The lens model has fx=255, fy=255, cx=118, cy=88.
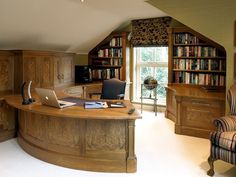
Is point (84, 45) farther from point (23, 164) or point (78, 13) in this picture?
point (23, 164)

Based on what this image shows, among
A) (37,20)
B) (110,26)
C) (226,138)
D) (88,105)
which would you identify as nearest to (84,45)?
(110,26)

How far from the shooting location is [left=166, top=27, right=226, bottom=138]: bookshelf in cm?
419

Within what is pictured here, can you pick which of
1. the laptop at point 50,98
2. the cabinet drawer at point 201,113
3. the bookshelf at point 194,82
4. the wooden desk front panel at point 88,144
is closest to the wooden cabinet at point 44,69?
the laptop at point 50,98

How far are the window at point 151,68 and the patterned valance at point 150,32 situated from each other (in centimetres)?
30

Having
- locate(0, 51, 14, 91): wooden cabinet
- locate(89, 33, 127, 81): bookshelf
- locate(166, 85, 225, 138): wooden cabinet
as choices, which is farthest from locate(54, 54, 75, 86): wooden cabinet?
locate(166, 85, 225, 138): wooden cabinet

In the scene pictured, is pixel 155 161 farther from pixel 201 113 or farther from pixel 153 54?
pixel 153 54

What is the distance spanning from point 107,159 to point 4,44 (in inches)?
113

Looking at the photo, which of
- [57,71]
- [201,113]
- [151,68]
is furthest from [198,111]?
[57,71]

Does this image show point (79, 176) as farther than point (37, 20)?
No

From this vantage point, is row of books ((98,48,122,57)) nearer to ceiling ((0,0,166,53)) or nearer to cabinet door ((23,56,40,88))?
ceiling ((0,0,166,53))

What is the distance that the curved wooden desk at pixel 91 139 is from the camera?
9.62 ft

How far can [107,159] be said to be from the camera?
300cm

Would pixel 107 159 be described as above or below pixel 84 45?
below

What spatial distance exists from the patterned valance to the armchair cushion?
328cm
